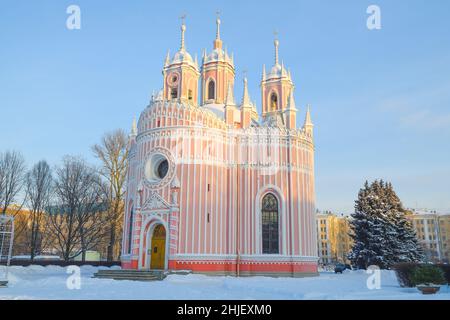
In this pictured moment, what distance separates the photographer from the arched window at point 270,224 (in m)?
28.1

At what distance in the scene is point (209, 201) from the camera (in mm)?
27172

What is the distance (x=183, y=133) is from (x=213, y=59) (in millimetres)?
11853

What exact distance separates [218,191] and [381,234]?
58.9 feet

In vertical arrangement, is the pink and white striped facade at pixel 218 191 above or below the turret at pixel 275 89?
below

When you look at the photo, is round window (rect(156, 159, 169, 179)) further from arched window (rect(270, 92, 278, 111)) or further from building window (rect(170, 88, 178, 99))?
arched window (rect(270, 92, 278, 111))

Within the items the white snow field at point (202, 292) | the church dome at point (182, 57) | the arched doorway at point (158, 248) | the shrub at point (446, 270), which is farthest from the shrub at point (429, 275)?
the church dome at point (182, 57)

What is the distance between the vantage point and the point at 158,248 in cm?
2694

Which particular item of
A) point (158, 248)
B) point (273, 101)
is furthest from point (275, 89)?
point (158, 248)

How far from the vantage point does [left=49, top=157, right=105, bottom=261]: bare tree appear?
36656 mm

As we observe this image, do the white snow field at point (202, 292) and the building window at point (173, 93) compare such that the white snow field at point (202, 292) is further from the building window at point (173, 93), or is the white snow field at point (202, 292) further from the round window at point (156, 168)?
the building window at point (173, 93)

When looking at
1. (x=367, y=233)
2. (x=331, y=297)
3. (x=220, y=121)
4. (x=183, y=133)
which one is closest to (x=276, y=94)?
(x=220, y=121)

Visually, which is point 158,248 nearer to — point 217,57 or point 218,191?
point 218,191

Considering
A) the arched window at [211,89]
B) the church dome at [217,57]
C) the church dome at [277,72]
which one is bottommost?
the arched window at [211,89]

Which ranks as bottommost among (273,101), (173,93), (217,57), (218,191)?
(218,191)
